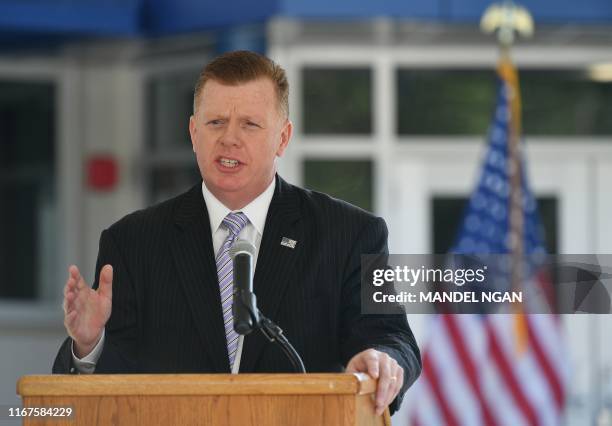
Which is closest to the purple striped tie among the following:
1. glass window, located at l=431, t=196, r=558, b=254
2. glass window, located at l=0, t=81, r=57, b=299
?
glass window, located at l=431, t=196, r=558, b=254

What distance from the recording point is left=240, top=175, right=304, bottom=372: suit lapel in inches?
113

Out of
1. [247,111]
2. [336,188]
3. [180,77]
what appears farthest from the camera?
[180,77]

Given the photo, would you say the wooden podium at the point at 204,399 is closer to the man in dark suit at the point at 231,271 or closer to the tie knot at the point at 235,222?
the man in dark suit at the point at 231,271

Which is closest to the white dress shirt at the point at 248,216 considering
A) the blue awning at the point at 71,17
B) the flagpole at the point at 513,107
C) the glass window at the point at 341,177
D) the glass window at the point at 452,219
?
the flagpole at the point at 513,107

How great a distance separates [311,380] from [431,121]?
6.04m

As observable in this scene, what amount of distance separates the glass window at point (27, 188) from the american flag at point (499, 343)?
3287mm

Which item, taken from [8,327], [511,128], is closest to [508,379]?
[511,128]

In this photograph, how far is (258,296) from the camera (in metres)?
2.91

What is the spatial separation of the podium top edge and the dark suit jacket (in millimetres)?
368

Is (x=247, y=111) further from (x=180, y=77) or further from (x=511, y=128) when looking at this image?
(x=180, y=77)

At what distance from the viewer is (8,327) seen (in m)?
9.30

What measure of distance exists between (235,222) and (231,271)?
0.14 meters

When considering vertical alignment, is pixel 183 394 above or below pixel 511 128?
below

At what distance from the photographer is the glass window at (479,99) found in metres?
8.33
